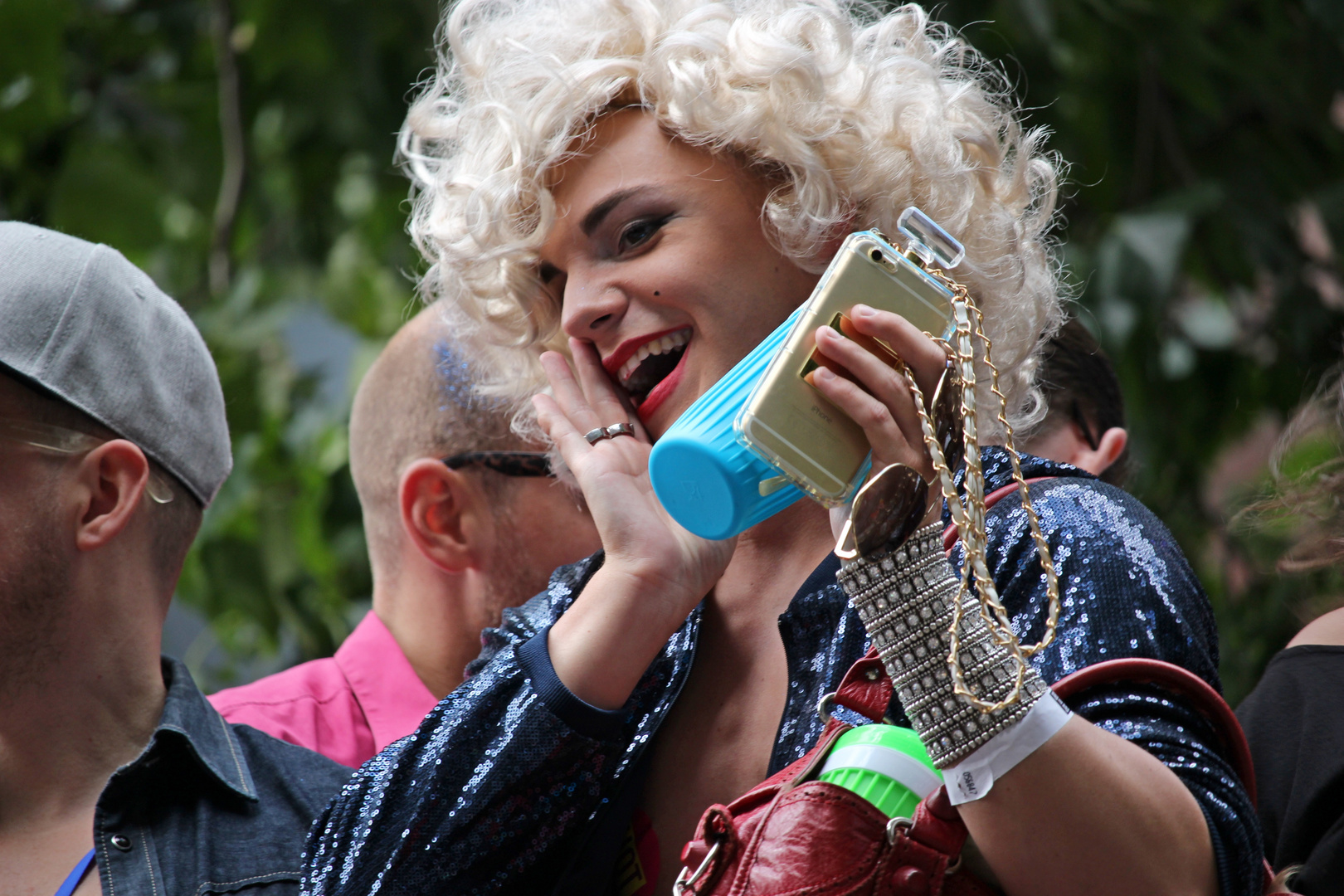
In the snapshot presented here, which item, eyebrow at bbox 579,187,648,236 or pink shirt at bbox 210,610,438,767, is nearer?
eyebrow at bbox 579,187,648,236

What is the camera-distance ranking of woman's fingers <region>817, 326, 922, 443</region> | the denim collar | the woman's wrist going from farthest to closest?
the denim collar → the woman's wrist → woman's fingers <region>817, 326, 922, 443</region>

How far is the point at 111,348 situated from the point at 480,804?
3.31ft

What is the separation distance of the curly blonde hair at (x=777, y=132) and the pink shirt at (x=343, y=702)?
3.33 feet

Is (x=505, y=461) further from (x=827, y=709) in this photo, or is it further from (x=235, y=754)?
(x=827, y=709)

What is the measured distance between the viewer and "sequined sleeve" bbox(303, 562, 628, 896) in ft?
5.40

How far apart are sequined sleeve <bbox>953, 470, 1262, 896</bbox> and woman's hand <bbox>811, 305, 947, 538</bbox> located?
0.61ft

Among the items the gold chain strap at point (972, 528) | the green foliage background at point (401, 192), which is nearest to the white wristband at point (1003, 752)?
the gold chain strap at point (972, 528)

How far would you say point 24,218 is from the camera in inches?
179

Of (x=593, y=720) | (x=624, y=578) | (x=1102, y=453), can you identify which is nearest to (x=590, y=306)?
(x=624, y=578)

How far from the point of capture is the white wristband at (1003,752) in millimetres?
1203

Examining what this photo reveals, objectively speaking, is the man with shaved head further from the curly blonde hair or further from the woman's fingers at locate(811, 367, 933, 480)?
the woman's fingers at locate(811, 367, 933, 480)

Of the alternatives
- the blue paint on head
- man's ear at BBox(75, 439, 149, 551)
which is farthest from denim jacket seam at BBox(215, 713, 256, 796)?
the blue paint on head

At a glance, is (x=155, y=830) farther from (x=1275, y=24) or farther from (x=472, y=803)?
(x=1275, y=24)

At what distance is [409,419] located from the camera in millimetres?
3133
